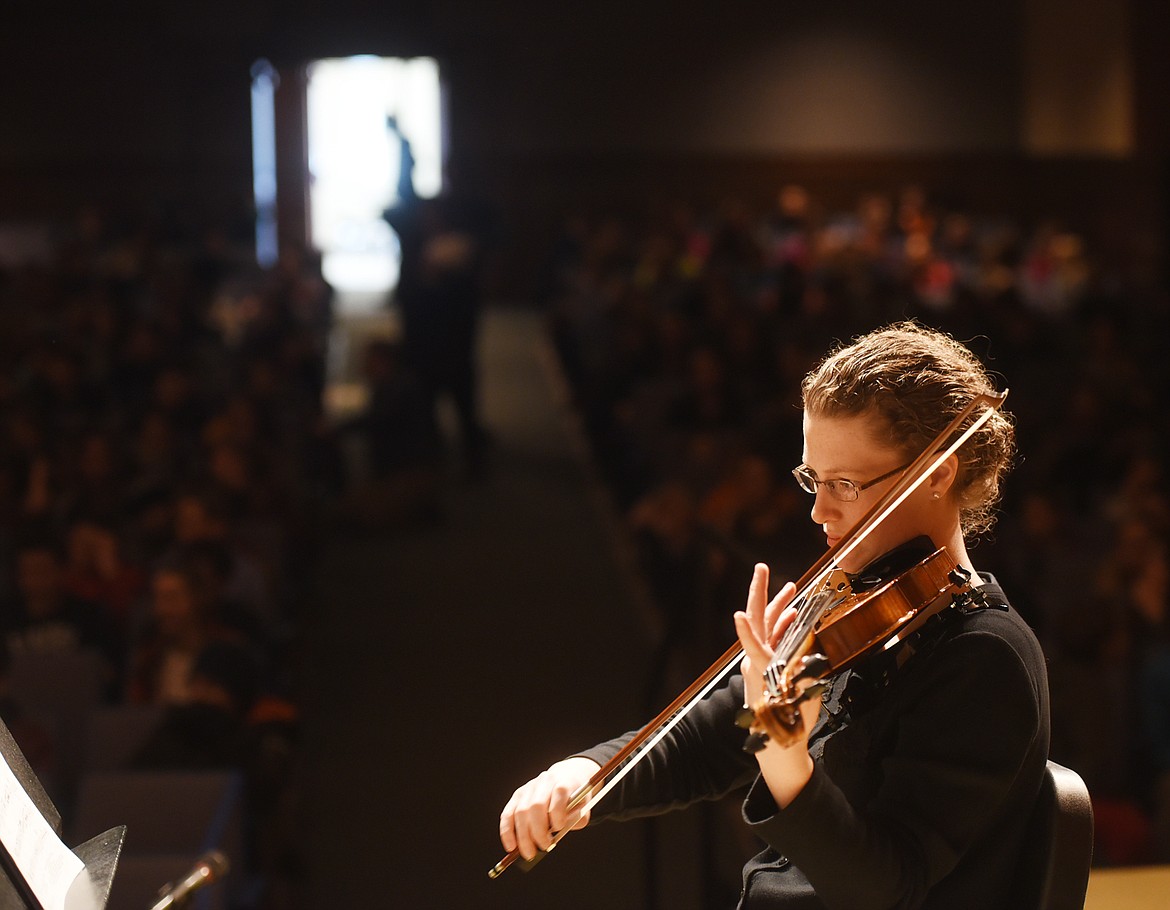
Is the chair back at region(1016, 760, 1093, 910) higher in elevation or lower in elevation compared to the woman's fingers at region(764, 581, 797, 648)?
lower

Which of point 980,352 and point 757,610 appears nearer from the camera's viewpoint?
point 757,610

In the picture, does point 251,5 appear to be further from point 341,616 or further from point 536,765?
point 536,765

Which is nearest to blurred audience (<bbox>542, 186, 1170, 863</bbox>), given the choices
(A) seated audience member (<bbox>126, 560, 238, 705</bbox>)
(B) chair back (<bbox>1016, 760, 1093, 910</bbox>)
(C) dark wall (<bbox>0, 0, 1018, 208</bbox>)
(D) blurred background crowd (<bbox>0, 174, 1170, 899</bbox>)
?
(D) blurred background crowd (<bbox>0, 174, 1170, 899</bbox>)

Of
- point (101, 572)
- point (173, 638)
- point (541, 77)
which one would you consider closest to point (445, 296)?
point (101, 572)

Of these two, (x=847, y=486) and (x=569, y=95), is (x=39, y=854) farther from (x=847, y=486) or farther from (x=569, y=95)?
(x=569, y=95)

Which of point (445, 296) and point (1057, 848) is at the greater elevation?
point (445, 296)

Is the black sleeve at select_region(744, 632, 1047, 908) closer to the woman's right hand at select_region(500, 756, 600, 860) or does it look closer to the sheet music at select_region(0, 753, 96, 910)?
the woman's right hand at select_region(500, 756, 600, 860)

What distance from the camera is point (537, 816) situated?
1349 mm

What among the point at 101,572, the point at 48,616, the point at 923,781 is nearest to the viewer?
the point at 923,781

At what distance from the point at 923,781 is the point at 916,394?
0.34 m

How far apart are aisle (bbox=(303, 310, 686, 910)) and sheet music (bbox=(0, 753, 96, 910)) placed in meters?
2.90

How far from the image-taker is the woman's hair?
4.40ft

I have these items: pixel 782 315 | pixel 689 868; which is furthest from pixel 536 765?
pixel 782 315

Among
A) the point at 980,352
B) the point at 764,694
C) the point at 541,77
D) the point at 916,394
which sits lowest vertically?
the point at 980,352
